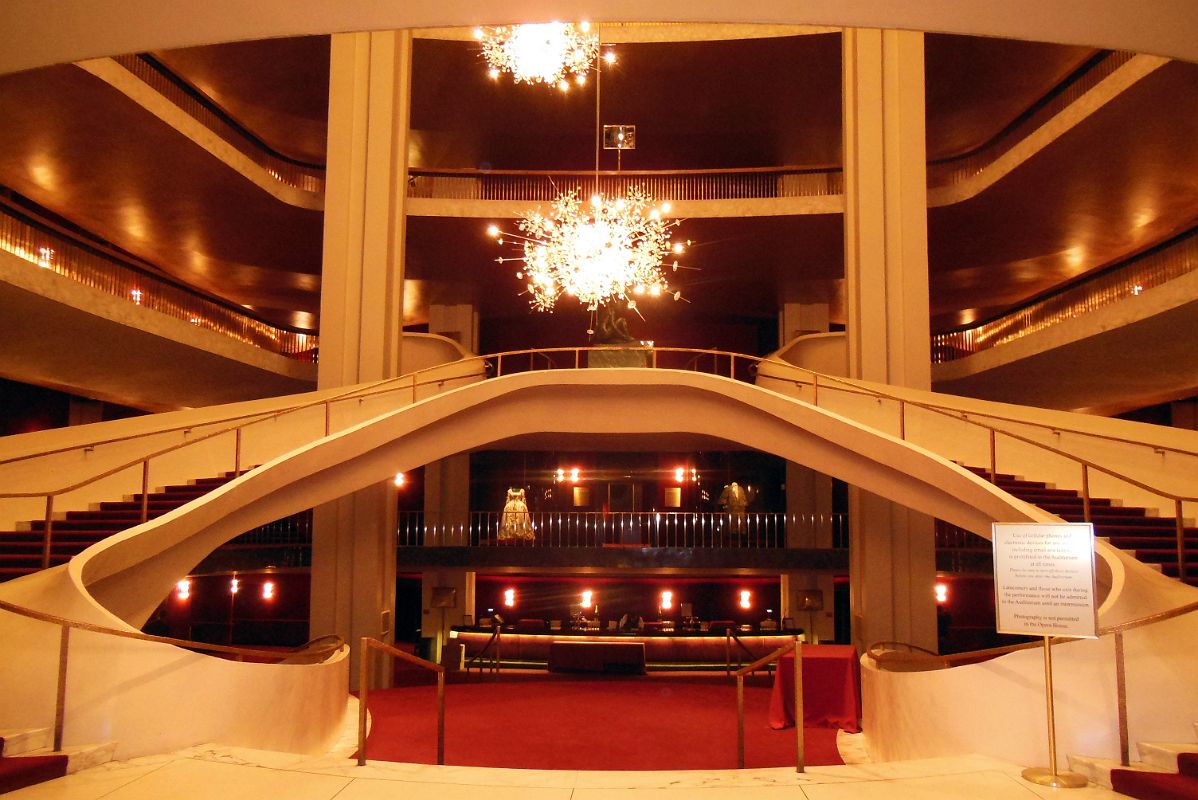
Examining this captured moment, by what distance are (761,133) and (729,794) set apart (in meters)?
17.9

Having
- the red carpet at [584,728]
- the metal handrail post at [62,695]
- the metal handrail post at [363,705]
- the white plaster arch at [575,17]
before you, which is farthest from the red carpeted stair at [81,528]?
the white plaster arch at [575,17]

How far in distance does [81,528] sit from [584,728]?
569 cm

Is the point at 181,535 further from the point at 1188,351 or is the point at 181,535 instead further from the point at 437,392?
the point at 1188,351

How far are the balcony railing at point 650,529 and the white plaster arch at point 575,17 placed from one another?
621 inches

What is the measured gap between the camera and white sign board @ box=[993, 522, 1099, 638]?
481cm

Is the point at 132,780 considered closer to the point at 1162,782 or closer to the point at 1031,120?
the point at 1162,782

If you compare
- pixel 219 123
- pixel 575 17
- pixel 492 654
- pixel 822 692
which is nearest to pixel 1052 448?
pixel 822 692

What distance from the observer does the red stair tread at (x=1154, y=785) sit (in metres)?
4.49

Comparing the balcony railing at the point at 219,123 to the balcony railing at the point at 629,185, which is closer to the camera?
the balcony railing at the point at 219,123

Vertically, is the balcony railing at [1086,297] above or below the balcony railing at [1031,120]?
below

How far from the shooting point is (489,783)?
16.6 ft

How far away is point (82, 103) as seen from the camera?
1323 cm

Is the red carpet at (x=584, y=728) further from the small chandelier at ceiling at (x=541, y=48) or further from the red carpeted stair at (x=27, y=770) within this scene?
the small chandelier at ceiling at (x=541, y=48)

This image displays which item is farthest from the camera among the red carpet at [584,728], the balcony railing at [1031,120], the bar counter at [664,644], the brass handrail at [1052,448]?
the bar counter at [664,644]
